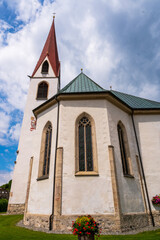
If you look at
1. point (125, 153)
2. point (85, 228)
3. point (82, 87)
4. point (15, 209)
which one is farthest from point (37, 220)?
point (82, 87)

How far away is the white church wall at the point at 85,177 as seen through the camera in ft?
28.7

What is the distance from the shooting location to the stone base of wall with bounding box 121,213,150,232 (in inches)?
340

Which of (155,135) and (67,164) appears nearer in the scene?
(67,164)

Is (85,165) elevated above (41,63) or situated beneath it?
situated beneath

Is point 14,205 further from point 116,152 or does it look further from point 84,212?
point 116,152

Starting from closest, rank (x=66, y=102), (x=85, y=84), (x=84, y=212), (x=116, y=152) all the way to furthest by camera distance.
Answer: (x=84, y=212), (x=116, y=152), (x=66, y=102), (x=85, y=84)

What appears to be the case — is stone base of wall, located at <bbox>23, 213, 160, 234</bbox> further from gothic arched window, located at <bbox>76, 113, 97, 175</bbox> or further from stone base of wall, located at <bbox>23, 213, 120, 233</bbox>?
gothic arched window, located at <bbox>76, 113, 97, 175</bbox>

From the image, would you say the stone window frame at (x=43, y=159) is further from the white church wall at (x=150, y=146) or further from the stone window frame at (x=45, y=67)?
the stone window frame at (x=45, y=67)

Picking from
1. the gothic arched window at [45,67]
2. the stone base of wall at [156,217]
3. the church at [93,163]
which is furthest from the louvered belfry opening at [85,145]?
the gothic arched window at [45,67]

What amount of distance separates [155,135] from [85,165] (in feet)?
24.8

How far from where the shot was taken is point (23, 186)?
57.1 feet

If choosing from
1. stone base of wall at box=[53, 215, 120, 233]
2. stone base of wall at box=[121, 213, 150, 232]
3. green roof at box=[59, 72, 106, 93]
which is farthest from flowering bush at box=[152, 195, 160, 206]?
green roof at box=[59, 72, 106, 93]

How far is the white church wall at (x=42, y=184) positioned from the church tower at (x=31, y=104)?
1.79 m

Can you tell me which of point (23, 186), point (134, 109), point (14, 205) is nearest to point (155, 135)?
point (134, 109)
